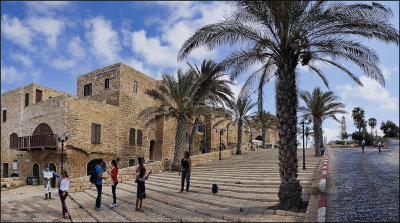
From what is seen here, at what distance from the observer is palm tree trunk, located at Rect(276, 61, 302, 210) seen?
7730mm

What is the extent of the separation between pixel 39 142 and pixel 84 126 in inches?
137

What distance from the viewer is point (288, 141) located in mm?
8141

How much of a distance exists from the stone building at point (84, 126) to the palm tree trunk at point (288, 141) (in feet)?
57.1

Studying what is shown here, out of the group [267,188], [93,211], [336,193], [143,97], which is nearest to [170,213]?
[93,211]

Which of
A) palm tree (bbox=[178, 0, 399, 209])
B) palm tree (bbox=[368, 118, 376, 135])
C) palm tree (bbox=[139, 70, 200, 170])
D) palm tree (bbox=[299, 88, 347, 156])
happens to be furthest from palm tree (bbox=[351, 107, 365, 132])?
palm tree (bbox=[178, 0, 399, 209])

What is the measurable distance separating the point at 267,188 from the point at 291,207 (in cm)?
297

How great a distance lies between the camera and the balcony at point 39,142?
2158 centimetres

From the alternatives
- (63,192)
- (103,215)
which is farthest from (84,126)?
(103,215)

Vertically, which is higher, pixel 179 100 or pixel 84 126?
pixel 179 100

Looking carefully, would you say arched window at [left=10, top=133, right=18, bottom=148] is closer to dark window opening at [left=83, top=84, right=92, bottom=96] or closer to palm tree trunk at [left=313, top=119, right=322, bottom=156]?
dark window opening at [left=83, top=84, right=92, bottom=96]

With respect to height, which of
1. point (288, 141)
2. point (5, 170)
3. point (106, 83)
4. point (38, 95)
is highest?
point (106, 83)

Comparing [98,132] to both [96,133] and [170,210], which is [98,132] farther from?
[170,210]

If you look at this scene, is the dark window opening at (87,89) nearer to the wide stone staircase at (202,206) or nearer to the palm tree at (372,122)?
the wide stone staircase at (202,206)

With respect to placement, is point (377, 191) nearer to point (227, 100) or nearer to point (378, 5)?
point (378, 5)
